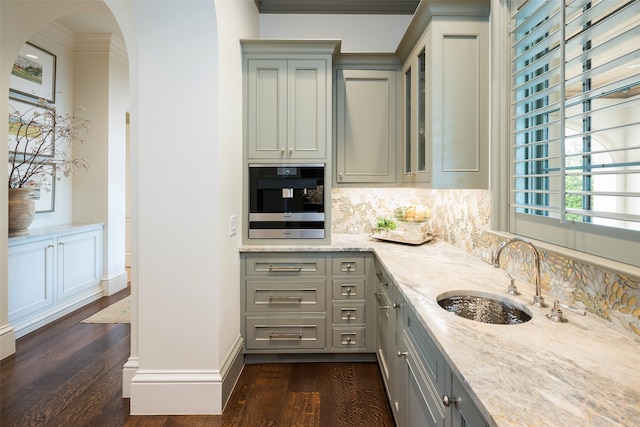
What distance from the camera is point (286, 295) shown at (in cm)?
261

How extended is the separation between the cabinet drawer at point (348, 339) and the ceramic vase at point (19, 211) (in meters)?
2.99

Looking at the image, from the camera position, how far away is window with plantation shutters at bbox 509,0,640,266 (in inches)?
42.6

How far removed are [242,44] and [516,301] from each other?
7.97ft

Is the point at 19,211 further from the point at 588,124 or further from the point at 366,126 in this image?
the point at 588,124

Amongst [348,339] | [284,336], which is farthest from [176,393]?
[348,339]

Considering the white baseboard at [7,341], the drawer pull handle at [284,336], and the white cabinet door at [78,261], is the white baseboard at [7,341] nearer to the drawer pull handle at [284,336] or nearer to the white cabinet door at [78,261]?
the white cabinet door at [78,261]

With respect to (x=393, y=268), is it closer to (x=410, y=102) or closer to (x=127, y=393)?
(x=410, y=102)

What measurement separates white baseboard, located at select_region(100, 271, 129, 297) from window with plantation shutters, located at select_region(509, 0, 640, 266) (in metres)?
4.56

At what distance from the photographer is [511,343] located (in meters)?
1.03

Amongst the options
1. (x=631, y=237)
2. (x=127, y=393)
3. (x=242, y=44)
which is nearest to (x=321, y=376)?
(x=127, y=393)

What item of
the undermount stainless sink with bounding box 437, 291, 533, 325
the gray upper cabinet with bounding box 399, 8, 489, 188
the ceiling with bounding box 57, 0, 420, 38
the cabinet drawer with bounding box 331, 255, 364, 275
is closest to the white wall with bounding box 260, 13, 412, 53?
the ceiling with bounding box 57, 0, 420, 38

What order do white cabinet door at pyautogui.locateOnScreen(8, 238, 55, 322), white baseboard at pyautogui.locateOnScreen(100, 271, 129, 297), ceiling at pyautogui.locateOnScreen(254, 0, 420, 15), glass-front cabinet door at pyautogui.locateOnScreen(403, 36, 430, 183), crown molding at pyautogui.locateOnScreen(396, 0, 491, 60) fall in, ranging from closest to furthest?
crown molding at pyautogui.locateOnScreen(396, 0, 491, 60) < glass-front cabinet door at pyautogui.locateOnScreen(403, 36, 430, 183) < white cabinet door at pyautogui.locateOnScreen(8, 238, 55, 322) < ceiling at pyautogui.locateOnScreen(254, 0, 420, 15) < white baseboard at pyautogui.locateOnScreen(100, 271, 129, 297)

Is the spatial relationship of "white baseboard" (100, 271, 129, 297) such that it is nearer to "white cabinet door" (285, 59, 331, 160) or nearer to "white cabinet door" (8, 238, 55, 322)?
"white cabinet door" (8, 238, 55, 322)

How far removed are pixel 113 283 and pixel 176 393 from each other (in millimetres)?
2943
